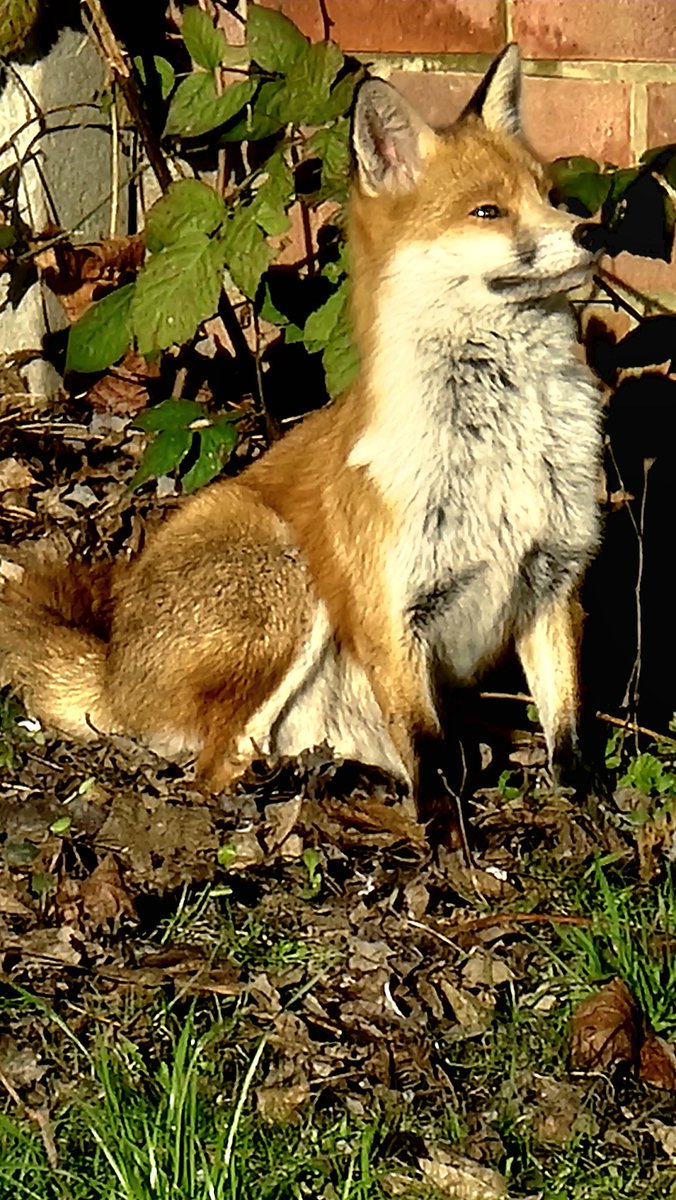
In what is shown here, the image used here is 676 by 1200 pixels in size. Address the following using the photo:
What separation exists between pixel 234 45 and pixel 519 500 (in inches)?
80.1

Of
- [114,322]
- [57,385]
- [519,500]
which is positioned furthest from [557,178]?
[57,385]

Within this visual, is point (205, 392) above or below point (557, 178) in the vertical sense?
below

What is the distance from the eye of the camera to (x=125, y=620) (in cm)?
415

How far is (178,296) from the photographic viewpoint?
4348 millimetres

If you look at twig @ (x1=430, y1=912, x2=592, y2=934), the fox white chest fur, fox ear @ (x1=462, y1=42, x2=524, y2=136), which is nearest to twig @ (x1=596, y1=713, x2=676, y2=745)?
the fox white chest fur

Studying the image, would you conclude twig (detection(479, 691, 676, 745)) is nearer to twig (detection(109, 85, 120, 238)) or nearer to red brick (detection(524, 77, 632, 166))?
red brick (detection(524, 77, 632, 166))

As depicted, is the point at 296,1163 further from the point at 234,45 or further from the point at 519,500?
the point at 234,45

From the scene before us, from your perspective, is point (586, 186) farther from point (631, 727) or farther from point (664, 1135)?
point (664, 1135)

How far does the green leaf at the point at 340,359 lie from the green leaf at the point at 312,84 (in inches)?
20.4

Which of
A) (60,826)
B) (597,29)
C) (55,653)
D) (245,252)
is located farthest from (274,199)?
(60,826)

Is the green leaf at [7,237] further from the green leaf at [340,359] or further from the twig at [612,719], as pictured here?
the twig at [612,719]

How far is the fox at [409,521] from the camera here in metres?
3.60

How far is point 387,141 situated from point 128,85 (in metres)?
1.47

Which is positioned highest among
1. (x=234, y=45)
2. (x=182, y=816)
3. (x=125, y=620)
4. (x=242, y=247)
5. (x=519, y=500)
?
(x=234, y=45)
